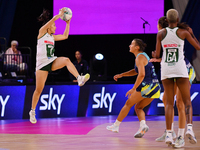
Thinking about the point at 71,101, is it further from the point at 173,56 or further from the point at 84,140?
the point at 173,56

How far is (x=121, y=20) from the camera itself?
12484 millimetres

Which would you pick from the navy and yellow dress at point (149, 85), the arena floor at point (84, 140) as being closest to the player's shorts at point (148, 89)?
the navy and yellow dress at point (149, 85)

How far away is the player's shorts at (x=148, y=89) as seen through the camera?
17.8 feet

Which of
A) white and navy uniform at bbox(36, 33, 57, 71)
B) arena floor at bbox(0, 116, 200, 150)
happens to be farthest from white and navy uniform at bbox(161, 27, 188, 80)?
white and navy uniform at bbox(36, 33, 57, 71)

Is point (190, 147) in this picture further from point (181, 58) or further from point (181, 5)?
point (181, 5)

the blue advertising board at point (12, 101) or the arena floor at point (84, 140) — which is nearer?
the arena floor at point (84, 140)

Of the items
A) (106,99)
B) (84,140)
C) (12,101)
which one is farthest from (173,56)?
(12,101)

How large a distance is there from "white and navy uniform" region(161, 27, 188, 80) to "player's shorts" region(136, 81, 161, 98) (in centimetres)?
103

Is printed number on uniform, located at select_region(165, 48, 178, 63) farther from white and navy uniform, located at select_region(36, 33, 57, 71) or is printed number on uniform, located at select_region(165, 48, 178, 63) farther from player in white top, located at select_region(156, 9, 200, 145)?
white and navy uniform, located at select_region(36, 33, 57, 71)

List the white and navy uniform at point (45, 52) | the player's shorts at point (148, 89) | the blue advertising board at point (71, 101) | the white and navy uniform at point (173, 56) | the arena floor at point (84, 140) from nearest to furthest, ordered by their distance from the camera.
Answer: the white and navy uniform at point (173, 56) < the arena floor at point (84, 140) < the player's shorts at point (148, 89) < the white and navy uniform at point (45, 52) < the blue advertising board at point (71, 101)

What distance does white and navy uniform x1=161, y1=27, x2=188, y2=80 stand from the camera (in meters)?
4.37

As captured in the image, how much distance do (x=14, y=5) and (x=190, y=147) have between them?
971cm

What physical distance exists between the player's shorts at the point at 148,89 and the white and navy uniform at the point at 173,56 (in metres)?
1.03

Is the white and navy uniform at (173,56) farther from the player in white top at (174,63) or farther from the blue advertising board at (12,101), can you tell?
the blue advertising board at (12,101)
